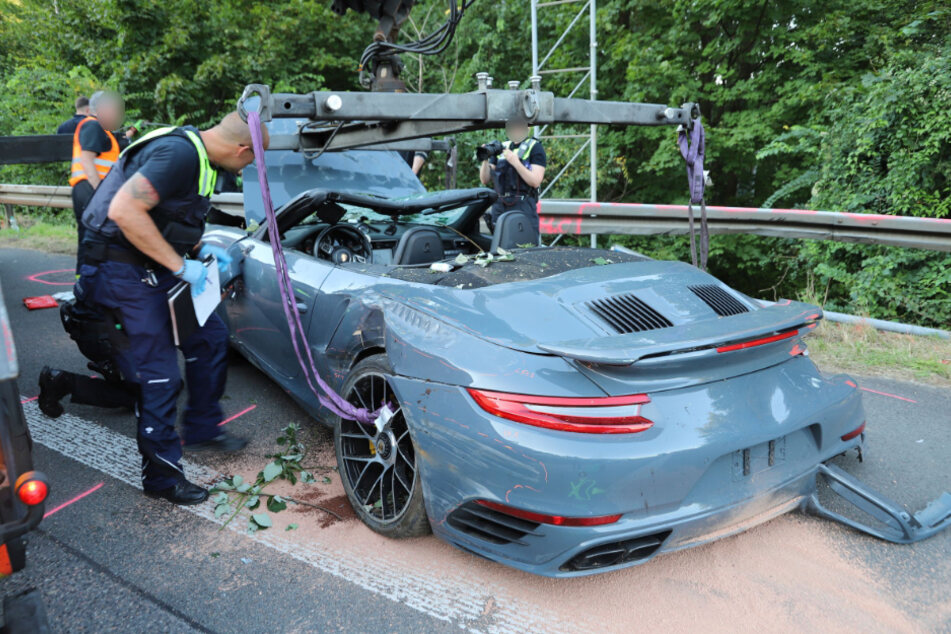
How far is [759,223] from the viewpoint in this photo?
5.62 meters

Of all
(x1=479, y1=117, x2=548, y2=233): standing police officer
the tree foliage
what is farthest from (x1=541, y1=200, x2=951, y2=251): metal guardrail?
(x1=479, y1=117, x2=548, y2=233): standing police officer

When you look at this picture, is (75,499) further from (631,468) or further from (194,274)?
(631,468)

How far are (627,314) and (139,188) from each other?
6.58 feet

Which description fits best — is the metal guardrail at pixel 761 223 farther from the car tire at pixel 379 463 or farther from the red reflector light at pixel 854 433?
the car tire at pixel 379 463

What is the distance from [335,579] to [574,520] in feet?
3.14

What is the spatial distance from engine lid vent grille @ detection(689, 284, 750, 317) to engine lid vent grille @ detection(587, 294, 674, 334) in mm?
308

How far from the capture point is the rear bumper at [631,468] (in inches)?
76.5

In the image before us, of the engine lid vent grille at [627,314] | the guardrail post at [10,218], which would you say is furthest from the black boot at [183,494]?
the guardrail post at [10,218]

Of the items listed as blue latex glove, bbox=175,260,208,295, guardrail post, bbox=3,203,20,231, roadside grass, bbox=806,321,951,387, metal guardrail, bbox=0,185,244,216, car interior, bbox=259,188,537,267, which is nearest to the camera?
blue latex glove, bbox=175,260,208,295

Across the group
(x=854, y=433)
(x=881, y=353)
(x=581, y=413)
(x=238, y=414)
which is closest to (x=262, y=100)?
(x=581, y=413)

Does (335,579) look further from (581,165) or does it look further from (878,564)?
(581,165)

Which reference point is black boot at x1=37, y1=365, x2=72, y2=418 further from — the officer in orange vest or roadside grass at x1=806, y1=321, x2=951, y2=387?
roadside grass at x1=806, y1=321, x2=951, y2=387

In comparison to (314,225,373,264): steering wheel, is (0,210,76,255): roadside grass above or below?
below

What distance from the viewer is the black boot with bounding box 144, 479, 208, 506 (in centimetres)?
287
